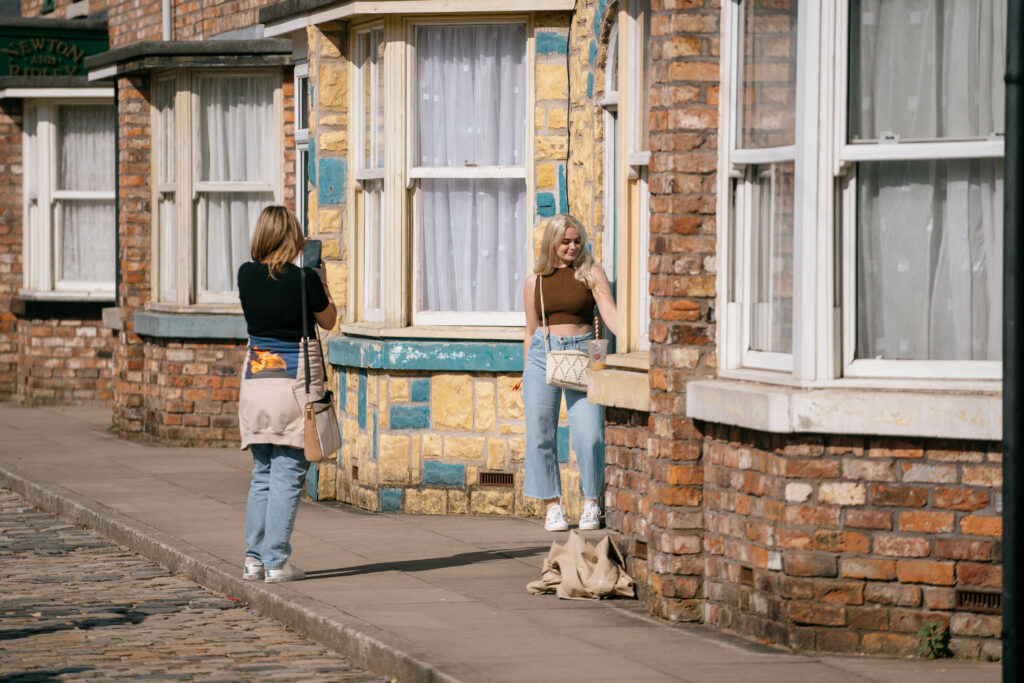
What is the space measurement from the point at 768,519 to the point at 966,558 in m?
0.81

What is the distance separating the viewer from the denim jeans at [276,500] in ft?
30.1

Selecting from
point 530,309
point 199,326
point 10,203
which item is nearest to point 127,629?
point 530,309

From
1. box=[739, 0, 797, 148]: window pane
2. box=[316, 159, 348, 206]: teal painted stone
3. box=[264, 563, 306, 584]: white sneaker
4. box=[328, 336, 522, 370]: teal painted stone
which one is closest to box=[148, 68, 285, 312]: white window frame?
box=[316, 159, 348, 206]: teal painted stone

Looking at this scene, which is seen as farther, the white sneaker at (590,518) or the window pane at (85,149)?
the window pane at (85,149)

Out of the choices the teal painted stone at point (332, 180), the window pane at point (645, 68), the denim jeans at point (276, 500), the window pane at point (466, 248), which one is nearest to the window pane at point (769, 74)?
the window pane at point (645, 68)

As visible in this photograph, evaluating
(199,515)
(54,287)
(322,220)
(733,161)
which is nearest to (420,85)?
(322,220)

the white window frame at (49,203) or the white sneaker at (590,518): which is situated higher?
the white window frame at (49,203)

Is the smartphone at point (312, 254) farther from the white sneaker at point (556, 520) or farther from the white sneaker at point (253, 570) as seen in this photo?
the white sneaker at point (556, 520)

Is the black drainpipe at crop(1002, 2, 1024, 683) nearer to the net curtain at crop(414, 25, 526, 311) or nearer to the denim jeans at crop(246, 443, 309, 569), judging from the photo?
the denim jeans at crop(246, 443, 309, 569)

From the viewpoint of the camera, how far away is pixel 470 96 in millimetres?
12344

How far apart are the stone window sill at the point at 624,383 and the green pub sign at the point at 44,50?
13.2 meters

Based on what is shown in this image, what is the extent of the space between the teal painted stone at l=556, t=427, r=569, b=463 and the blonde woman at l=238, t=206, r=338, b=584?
9.09 feet

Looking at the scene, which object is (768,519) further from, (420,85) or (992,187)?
(420,85)

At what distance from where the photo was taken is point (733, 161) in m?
8.05
